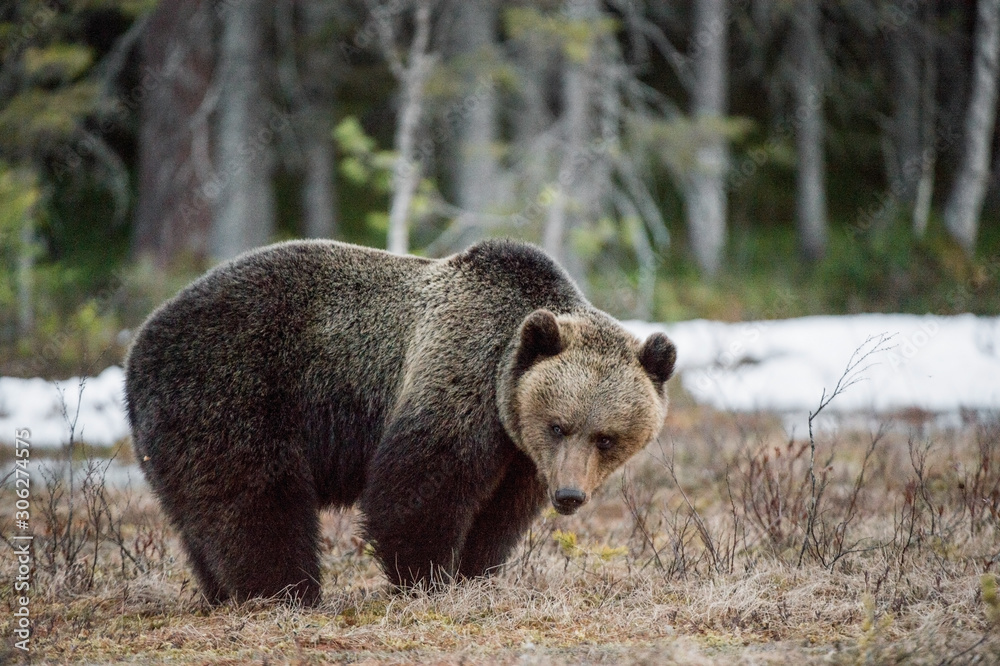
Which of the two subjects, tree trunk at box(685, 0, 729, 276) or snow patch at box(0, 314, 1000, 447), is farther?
tree trunk at box(685, 0, 729, 276)

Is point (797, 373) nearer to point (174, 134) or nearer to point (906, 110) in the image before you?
point (174, 134)

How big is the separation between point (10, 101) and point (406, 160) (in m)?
5.94

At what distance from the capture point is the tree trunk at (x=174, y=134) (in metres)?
15.4

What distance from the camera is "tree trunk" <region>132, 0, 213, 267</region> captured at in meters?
15.4

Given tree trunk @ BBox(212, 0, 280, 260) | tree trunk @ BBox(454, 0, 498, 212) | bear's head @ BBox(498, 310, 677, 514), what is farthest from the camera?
tree trunk @ BBox(212, 0, 280, 260)

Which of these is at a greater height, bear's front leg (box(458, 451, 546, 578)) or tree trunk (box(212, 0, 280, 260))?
tree trunk (box(212, 0, 280, 260))

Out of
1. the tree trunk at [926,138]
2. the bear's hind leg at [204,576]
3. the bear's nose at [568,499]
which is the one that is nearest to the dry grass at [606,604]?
the bear's hind leg at [204,576]

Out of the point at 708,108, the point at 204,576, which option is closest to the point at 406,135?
the point at 708,108

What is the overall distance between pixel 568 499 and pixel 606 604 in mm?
689

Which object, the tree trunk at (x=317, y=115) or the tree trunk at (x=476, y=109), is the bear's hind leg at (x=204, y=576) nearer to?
the tree trunk at (x=476, y=109)

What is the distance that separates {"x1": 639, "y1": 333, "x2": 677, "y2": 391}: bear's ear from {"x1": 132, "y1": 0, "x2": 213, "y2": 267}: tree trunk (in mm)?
11950

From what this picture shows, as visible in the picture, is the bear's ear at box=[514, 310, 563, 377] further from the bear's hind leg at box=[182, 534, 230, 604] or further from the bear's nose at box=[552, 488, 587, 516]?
the bear's hind leg at box=[182, 534, 230, 604]

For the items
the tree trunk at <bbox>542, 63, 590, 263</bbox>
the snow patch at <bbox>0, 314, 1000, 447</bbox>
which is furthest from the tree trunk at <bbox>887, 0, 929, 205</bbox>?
the tree trunk at <bbox>542, 63, 590, 263</bbox>

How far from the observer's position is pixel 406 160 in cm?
1205
